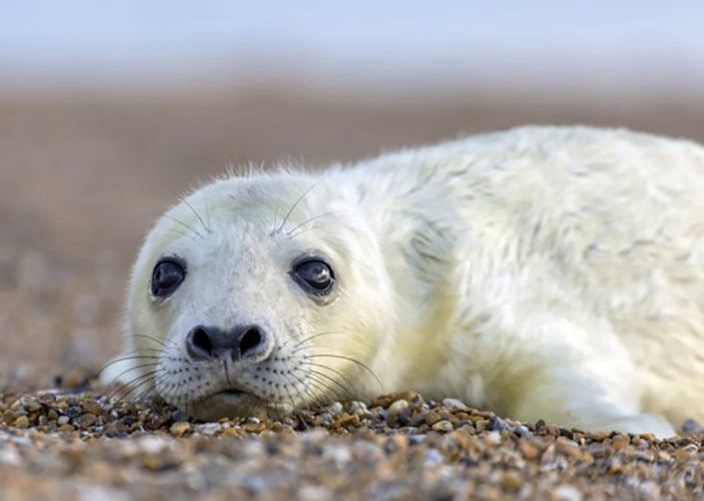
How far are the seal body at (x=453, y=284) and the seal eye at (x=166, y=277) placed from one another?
2 cm

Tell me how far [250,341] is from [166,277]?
0.70 m

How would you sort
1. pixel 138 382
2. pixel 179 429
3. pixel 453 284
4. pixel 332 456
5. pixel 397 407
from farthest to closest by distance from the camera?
pixel 453 284, pixel 138 382, pixel 397 407, pixel 179 429, pixel 332 456

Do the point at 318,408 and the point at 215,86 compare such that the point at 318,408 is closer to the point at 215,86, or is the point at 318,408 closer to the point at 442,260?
the point at 442,260

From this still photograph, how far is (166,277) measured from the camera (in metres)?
5.43

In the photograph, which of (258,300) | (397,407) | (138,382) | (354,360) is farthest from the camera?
(138,382)

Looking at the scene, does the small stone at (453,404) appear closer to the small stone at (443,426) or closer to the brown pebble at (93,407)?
the small stone at (443,426)

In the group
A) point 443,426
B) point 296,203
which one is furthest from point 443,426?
point 296,203

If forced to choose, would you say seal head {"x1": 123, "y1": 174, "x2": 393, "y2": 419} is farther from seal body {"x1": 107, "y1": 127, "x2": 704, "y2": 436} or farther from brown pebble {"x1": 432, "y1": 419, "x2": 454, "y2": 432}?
brown pebble {"x1": 432, "y1": 419, "x2": 454, "y2": 432}

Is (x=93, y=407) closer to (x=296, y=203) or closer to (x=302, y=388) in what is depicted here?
(x=302, y=388)

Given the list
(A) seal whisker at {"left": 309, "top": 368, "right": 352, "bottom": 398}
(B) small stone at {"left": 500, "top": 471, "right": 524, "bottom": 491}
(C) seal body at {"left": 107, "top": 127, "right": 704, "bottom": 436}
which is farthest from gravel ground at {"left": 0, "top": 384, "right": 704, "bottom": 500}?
(C) seal body at {"left": 107, "top": 127, "right": 704, "bottom": 436}

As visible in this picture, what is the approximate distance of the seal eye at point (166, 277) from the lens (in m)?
5.39

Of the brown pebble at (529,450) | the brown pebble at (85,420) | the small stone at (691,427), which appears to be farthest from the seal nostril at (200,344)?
the small stone at (691,427)

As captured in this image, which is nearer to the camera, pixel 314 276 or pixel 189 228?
pixel 314 276

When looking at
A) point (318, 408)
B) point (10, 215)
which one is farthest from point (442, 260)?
point (10, 215)
